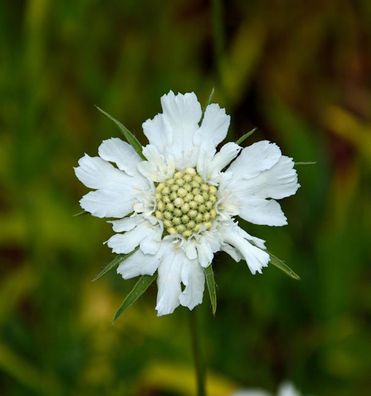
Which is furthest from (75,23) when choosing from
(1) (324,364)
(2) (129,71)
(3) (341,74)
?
(1) (324,364)

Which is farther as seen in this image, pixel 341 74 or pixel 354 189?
pixel 341 74

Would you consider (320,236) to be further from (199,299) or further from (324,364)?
(199,299)

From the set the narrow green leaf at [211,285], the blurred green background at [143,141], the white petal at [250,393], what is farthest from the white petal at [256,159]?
the white petal at [250,393]

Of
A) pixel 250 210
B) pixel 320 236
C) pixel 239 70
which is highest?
pixel 250 210

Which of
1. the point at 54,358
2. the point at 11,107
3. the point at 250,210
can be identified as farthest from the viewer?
the point at 11,107

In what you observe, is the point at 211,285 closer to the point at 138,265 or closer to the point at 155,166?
the point at 138,265

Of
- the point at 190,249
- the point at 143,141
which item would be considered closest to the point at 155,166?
the point at 190,249

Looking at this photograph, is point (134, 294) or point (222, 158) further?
point (222, 158)
